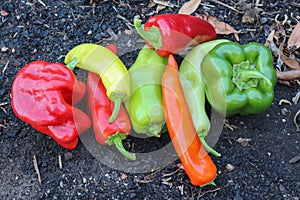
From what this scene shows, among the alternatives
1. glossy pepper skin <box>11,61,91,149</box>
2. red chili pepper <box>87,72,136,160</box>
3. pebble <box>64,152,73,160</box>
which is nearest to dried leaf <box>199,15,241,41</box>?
red chili pepper <box>87,72,136,160</box>

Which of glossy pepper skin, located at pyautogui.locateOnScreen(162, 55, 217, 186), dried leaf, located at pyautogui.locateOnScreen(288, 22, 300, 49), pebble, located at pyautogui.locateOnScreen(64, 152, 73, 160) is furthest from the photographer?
dried leaf, located at pyautogui.locateOnScreen(288, 22, 300, 49)

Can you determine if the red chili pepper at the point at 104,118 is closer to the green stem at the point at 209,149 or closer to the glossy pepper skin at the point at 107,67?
the glossy pepper skin at the point at 107,67

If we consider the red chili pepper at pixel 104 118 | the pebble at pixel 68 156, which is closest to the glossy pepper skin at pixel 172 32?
the red chili pepper at pixel 104 118

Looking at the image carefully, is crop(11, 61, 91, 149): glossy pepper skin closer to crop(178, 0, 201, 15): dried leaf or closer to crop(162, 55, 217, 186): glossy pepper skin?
crop(162, 55, 217, 186): glossy pepper skin

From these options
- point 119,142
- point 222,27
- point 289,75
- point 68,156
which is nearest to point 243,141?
point 289,75

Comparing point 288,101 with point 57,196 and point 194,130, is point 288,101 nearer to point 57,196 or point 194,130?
point 194,130

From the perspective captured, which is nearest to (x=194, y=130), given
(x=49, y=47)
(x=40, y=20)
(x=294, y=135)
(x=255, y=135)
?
(x=255, y=135)

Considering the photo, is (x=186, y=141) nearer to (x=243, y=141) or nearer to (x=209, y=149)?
(x=209, y=149)
